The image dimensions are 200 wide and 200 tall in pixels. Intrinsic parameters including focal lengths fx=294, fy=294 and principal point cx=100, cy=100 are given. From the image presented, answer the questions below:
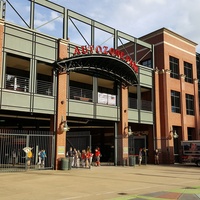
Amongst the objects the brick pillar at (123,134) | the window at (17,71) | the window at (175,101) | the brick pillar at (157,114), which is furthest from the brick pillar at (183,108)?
the window at (17,71)

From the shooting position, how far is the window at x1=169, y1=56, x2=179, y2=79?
3570cm

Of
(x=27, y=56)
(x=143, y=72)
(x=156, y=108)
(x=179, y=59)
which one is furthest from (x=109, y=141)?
(x=27, y=56)

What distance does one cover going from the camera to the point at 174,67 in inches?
1427

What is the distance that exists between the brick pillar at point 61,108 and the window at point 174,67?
53.9ft

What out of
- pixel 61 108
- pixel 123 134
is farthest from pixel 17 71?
pixel 123 134

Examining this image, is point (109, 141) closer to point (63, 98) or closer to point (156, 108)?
point (156, 108)

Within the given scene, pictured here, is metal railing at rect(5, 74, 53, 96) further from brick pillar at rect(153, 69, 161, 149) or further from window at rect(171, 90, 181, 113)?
window at rect(171, 90, 181, 113)

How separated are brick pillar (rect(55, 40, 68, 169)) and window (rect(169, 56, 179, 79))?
53.9 ft

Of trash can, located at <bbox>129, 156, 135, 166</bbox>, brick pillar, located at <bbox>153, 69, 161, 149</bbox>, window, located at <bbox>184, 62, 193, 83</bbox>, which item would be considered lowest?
trash can, located at <bbox>129, 156, 135, 166</bbox>

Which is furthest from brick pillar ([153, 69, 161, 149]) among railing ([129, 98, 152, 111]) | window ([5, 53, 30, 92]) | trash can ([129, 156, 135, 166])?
window ([5, 53, 30, 92])

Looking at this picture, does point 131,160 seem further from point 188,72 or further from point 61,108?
point 188,72

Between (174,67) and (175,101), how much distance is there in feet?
14.0

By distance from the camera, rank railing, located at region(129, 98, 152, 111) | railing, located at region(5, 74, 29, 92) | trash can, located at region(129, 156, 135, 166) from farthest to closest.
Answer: railing, located at region(129, 98, 152, 111) < trash can, located at region(129, 156, 135, 166) < railing, located at region(5, 74, 29, 92)

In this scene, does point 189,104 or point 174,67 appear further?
point 189,104
